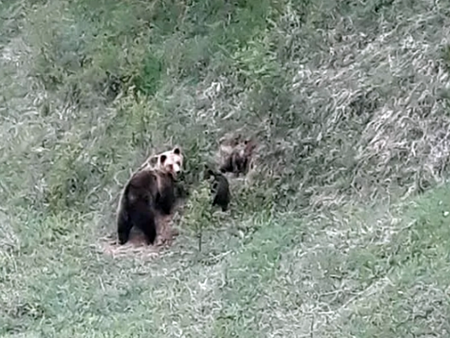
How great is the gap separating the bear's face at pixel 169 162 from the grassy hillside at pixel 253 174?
39cm

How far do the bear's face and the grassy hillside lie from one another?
394 mm

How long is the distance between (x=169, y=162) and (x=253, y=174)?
32.4 inches

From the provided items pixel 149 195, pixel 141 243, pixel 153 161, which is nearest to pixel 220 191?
pixel 149 195

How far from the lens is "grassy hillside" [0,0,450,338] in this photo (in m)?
9.23

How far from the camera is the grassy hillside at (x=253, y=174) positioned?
9.23 meters

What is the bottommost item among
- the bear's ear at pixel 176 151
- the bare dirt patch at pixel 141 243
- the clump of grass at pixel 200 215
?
the bare dirt patch at pixel 141 243

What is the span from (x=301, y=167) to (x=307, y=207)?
2.32ft

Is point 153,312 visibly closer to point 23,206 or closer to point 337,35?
point 23,206

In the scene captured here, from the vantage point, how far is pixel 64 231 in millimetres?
11680

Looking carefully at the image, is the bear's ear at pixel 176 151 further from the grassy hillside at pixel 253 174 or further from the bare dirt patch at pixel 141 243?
the bare dirt patch at pixel 141 243

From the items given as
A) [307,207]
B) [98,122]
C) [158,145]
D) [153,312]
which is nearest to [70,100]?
[98,122]

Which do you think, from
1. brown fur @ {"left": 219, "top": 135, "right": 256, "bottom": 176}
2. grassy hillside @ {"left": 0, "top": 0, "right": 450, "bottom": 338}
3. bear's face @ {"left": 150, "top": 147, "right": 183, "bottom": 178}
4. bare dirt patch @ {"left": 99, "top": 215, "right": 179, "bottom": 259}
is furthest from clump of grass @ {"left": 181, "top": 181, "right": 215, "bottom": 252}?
brown fur @ {"left": 219, "top": 135, "right": 256, "bottom": 176}

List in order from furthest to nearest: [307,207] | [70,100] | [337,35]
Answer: [70,100] < [337,35] < [307,207]

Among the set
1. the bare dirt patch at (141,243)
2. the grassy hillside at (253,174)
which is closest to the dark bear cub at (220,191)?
the grassy hillside at (253,174)
